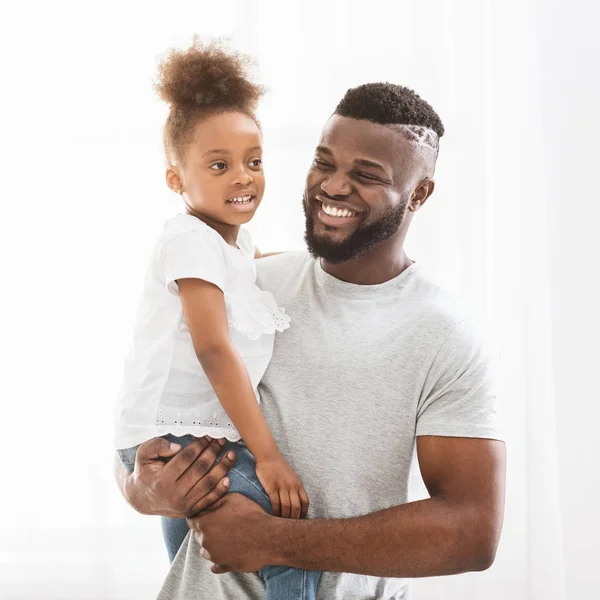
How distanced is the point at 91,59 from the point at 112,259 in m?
0.57

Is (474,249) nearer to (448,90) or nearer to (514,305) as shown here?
(514,305)

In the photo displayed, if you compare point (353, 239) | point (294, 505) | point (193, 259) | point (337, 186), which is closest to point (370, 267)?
point (353, 239)

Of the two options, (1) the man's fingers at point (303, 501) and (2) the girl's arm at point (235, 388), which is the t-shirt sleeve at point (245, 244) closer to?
(2) the girl's arm at point (235, 388)

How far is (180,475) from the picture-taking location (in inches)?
56.6

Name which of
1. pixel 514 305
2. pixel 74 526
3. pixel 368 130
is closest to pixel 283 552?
pixel 368 130

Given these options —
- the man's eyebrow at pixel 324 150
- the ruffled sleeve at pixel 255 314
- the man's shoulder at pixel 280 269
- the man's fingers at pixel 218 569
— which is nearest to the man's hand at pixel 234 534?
the man's fingers at pixel 218 569

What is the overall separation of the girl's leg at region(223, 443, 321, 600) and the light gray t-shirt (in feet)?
0.24

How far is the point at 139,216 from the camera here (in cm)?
238

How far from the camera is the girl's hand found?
4.62ft

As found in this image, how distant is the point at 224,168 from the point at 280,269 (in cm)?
30

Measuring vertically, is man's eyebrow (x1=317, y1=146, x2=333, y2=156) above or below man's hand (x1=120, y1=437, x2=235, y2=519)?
above

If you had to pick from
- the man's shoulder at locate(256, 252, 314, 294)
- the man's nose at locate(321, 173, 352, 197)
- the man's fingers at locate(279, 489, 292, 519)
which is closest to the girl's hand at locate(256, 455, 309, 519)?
the man's fingers at locate(279, 489, 292, 519)

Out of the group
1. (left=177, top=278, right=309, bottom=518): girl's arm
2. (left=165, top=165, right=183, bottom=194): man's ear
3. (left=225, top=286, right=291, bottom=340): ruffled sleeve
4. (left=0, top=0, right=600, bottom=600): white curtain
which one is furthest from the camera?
(left=0, top=0, right=600, bottom=600): white curtain

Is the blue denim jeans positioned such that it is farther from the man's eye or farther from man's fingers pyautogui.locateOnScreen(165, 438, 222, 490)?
the man's eye
